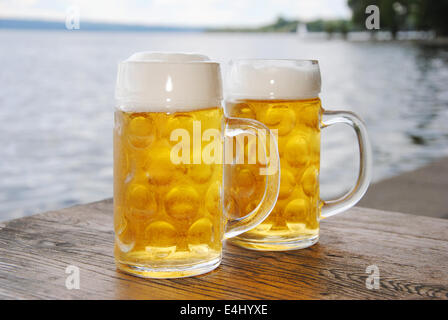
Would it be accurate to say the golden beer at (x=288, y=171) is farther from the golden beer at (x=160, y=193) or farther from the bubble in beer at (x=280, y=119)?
the golden beer at (x=160, y=193)

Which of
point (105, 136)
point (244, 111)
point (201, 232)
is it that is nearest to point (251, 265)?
point (201, 232)

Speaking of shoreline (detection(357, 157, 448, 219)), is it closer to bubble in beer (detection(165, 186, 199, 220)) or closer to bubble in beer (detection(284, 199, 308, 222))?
bubble in beer (detection(284, 199, 308, 222))

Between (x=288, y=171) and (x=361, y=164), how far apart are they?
0.37 ft

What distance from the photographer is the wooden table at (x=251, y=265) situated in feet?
1.98

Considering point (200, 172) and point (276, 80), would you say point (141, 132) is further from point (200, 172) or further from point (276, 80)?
point (276, 80)

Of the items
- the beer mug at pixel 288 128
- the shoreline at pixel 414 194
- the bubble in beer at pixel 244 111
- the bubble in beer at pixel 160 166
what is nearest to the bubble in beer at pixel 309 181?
the beer mug at pixel 288 128

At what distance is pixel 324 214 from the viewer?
0.78 metres

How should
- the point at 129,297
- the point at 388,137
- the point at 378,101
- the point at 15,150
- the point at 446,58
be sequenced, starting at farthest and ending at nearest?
the point at 446,58 → the point at 378,101 → the point at 388,137 → the point at 15,150 → the point at 129,297

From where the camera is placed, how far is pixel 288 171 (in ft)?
2.44

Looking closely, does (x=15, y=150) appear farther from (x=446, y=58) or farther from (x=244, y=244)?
(x=446, y=58)

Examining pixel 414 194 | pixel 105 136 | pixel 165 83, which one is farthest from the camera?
pixel 105 136

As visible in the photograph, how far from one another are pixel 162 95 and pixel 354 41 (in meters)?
38.5

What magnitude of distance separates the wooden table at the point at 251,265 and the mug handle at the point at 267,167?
0.19 ft

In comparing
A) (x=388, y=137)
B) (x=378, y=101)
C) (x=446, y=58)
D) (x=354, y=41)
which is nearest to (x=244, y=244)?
(x=388, y=137)
